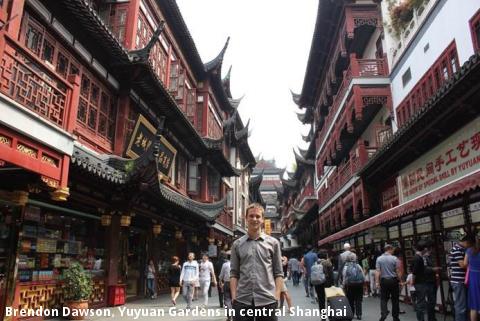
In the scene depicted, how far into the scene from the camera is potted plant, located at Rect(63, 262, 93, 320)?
862 cm

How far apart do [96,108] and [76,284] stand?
4.73m

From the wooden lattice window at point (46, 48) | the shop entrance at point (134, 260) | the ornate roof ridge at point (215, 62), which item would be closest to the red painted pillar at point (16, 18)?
the wooden lattice window at point (46, 48)

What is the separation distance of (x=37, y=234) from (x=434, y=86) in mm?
11091

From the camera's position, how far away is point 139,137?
12484 millimetres

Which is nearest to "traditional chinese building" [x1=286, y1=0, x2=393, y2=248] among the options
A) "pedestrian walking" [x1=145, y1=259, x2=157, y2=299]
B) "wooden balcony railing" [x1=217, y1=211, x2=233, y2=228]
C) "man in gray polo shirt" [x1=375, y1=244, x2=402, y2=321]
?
"wooden balcony railing" [x1=217, y1=211, x2=233, y2=228]

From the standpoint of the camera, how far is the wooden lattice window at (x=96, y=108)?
10529 mm

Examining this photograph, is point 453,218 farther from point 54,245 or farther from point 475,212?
point 54,245

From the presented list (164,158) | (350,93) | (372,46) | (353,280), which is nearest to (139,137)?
(164,158)

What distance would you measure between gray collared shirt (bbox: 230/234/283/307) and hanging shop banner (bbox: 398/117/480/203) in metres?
6.73

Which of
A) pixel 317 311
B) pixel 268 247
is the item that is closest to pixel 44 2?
pixel 268 247

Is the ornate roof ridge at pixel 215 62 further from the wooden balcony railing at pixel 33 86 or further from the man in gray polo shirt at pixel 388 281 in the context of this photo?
the man in gray polo shirt at pixel 388 281

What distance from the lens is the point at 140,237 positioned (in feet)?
47.7

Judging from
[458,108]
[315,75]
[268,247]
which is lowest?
[268,247]

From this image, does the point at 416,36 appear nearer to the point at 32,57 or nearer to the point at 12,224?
the point at 32,57
